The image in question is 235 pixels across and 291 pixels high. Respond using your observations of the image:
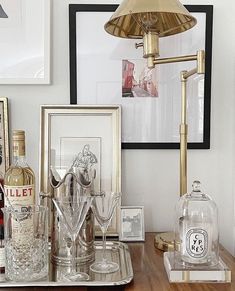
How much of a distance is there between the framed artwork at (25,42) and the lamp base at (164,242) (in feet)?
1.80

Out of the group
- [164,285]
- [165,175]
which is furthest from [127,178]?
[164,285]

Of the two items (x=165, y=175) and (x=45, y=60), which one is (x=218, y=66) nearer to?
(x=165, y=175)

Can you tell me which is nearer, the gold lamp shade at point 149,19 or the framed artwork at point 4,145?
the gold lamp shade at point 149,19

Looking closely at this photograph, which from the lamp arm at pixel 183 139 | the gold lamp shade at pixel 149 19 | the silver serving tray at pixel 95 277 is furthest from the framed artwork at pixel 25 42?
the silver serving tray at pixel 95 277

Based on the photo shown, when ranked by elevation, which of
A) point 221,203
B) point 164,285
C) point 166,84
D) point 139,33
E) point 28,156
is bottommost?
point 164,285

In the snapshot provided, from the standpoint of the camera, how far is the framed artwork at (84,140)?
44.0 inches

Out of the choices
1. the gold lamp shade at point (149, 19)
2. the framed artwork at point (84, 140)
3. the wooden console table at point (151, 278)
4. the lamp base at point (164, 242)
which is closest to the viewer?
the wooden console table at point (151, 278)

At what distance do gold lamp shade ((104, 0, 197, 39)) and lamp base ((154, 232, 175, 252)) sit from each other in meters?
0.54

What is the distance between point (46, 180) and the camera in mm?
1108

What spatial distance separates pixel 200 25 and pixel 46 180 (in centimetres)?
64

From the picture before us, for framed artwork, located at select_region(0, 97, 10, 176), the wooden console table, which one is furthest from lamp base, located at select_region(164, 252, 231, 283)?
framed artwork, located at select_region(0, 97, 10, 176)

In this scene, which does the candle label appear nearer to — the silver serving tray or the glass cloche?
the glass cloche

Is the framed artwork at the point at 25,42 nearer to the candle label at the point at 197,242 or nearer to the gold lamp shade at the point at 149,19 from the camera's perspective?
the gold lamp shade at the point at 149,19

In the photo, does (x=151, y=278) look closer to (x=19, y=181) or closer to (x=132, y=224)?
(x=132, y=224)
